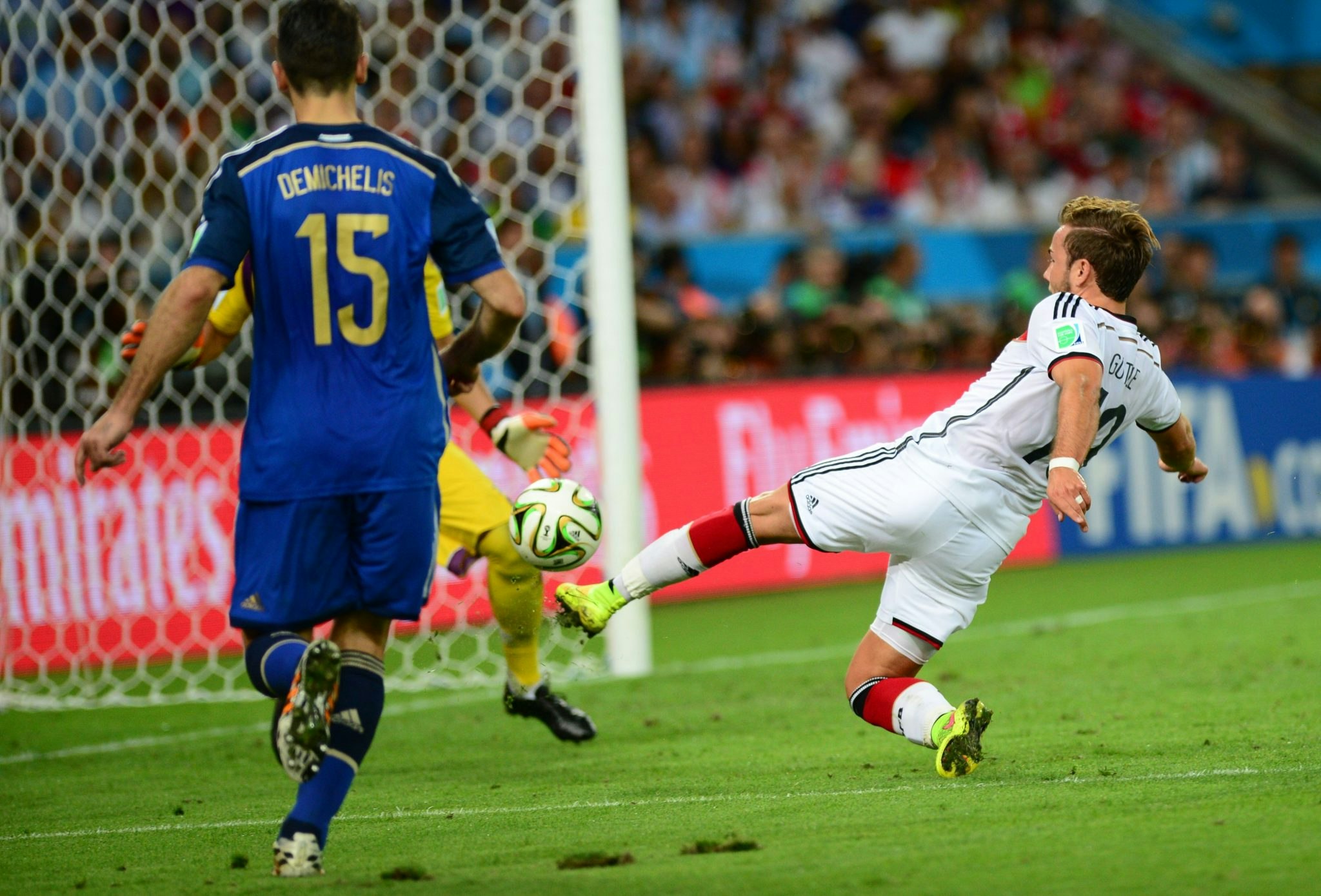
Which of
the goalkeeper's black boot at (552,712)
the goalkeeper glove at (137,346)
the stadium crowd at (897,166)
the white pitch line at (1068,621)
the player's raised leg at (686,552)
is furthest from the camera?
the stadium crowd at (897,166)

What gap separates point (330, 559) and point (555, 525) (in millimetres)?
1126

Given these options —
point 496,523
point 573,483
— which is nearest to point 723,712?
point 496,523

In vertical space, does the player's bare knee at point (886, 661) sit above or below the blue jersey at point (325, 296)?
below

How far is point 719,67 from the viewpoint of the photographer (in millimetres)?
16219

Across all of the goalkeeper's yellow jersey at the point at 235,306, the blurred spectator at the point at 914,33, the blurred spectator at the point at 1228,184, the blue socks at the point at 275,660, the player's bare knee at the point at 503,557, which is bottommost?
the player's bare knee at the point at 503,557

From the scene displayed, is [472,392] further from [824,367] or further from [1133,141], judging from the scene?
[1133,141]

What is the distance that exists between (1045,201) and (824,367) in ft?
19.3

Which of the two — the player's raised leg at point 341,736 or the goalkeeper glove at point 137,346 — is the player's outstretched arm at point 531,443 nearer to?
the goalkeeper glove at point 137,346

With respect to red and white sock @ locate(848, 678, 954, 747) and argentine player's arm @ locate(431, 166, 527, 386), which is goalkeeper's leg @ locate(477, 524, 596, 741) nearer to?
red and white sock @ locate(848, 678, 954, 747)

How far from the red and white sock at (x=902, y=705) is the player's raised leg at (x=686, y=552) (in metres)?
0.48

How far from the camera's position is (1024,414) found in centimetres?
479

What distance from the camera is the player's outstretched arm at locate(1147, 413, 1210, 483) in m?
5.16

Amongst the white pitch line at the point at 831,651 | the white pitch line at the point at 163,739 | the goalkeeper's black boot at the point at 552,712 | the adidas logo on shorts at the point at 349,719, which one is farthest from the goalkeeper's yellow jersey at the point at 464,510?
the adidas logo on shorts at the point at 349,719

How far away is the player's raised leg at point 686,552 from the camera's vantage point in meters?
4.98
